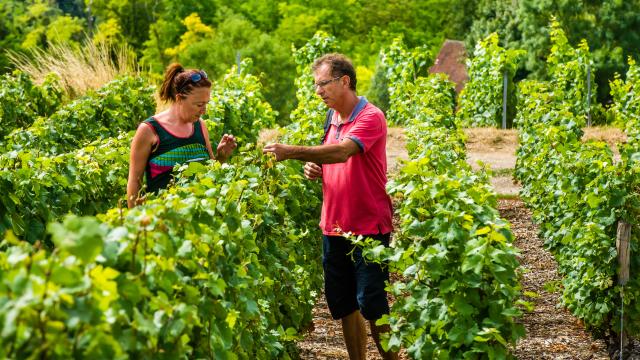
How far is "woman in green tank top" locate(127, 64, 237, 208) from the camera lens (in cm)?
488

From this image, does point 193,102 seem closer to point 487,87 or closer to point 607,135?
point 607,135

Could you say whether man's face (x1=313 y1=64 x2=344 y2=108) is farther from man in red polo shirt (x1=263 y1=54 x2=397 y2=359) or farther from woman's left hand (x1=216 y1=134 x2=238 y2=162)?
woman's left hand (x1=216 y1=134 x2=238 y2=162)

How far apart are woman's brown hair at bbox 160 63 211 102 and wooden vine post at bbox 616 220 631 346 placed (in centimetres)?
293

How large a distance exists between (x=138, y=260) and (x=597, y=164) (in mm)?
4663

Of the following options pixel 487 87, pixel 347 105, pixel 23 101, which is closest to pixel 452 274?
pixel 347 105

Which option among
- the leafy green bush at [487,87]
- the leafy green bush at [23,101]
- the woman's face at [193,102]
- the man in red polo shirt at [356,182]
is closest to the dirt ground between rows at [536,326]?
the man in red polo shirt at [356,182]

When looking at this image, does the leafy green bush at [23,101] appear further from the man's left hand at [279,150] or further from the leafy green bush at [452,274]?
the leafy green bush at [452,274]

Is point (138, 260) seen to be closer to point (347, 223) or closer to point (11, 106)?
point (347, 223)

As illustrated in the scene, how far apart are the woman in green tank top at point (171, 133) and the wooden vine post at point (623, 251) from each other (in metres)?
2.86

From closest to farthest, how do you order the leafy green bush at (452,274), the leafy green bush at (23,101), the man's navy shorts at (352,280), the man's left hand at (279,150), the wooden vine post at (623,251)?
1. the leafy green bush at (452,274)
2. the man's left hand at (279,150)
3. the man's navy shorts at (352,280)
4. the wooden vine post at (623,251)
5. the leafy green bush at (23,101)

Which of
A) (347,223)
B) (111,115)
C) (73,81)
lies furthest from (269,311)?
(73,81)

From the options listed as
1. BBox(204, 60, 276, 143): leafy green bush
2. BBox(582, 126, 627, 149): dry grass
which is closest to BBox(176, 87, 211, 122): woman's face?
BBox(204, 60, 276, 143): leafy green bush

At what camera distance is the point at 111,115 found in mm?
10289

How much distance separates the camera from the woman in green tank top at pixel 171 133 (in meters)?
4.88
